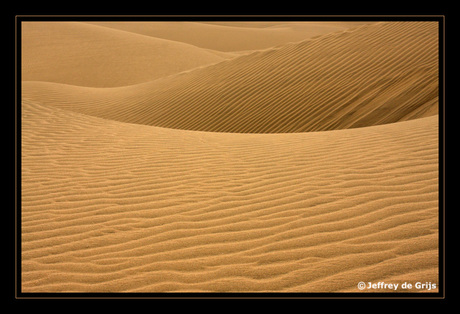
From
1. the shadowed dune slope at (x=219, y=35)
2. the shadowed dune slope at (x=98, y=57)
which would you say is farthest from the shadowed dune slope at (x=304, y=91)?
the shadowed dune slope at (x=219, y=35)

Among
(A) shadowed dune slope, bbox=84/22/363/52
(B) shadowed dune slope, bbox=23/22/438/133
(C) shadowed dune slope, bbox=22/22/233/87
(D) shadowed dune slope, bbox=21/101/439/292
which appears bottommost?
(D) shadowed dune slope, bbox=21/101/439/292

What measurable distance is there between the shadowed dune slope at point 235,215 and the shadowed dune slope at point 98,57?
17098 mm

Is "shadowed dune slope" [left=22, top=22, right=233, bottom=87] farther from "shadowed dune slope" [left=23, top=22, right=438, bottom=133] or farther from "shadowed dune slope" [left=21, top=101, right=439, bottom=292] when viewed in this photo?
"shadowed dune slope" [left=21, top=101, right=439, bottom=292]

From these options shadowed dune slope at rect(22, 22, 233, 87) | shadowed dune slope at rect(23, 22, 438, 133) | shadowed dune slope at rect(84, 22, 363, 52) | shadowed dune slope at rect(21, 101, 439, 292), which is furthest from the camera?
shadowed dune slope at rect(84, 22, 363, 52)

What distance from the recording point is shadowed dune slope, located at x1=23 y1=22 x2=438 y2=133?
30.0 ft

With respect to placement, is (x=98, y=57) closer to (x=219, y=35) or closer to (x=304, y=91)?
(x=304, y=91)

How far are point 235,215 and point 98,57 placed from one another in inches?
921

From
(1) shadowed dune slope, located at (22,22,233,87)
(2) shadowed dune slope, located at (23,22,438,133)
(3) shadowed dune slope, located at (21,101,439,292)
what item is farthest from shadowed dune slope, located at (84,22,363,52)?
(3) shadowed dune slope, located at (21,101,439,292)

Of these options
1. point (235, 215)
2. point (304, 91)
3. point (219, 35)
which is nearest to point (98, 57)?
point (304, 91)

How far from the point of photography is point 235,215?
3.65m

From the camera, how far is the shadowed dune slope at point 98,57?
21875mm

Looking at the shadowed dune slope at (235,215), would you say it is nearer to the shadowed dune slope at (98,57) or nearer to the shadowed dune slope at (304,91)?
the shadowed dune slope at (304,91)

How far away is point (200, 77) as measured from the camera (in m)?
13.3

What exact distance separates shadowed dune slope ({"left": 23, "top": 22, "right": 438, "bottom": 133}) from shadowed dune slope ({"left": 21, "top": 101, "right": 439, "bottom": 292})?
3.71 meters
